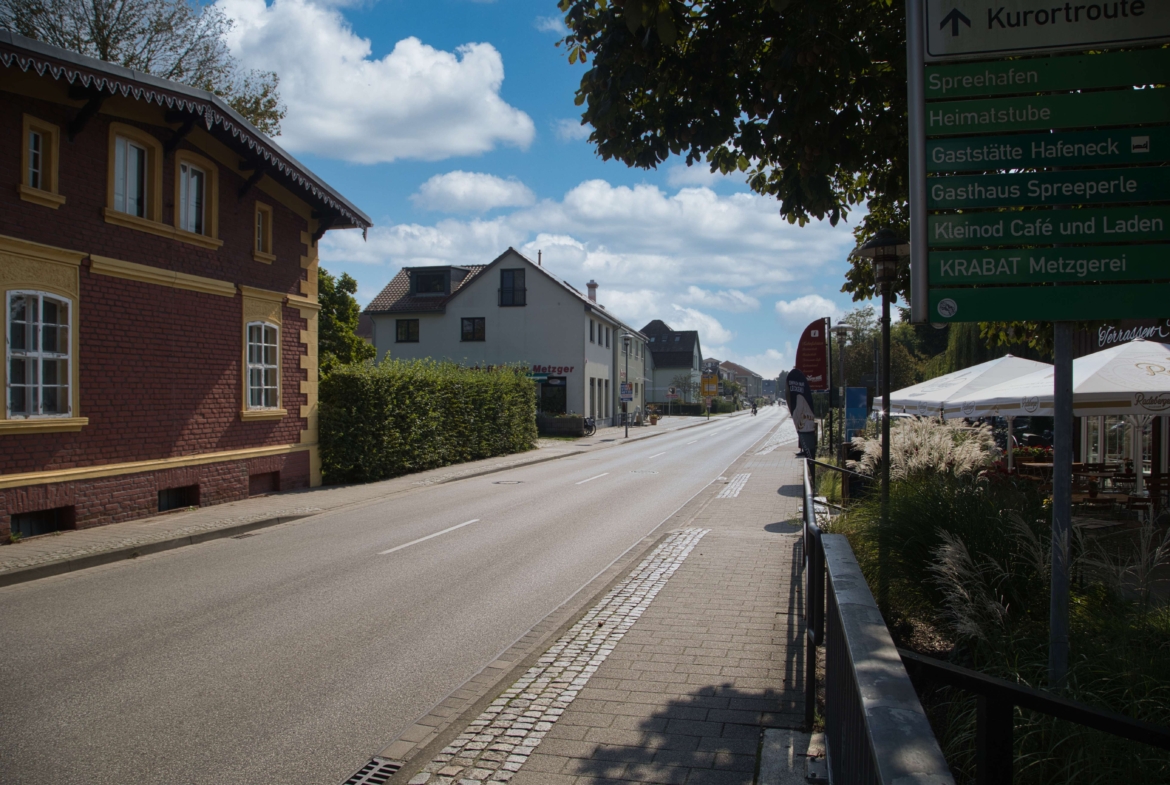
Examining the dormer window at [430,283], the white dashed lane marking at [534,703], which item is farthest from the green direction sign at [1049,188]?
the dormer window at [430,283]

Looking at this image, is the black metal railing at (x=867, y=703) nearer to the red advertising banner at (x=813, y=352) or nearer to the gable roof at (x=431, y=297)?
the red advertising banner at (x=813, y=352)

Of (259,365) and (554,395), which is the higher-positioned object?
(259,365)

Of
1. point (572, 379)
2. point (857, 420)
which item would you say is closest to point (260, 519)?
point (857, 420)

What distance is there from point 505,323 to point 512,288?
2.06 m

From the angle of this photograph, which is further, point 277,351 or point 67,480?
point 277,351

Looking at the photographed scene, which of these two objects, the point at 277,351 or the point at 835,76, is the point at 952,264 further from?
the point at 277,351

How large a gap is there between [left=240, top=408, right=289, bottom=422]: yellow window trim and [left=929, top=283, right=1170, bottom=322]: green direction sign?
14991mm

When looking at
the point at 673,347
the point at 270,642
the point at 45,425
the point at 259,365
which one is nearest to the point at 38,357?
the point at 45,425

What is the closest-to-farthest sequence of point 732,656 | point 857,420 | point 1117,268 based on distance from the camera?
point 1117,268 → point 732,656 → point 857,420

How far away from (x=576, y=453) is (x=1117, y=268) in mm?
28595

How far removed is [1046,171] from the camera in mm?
3305

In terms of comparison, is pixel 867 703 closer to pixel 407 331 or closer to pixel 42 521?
pixel 42 521

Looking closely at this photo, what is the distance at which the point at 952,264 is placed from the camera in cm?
333

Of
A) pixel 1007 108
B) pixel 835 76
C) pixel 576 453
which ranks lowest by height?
pixel 576 453
